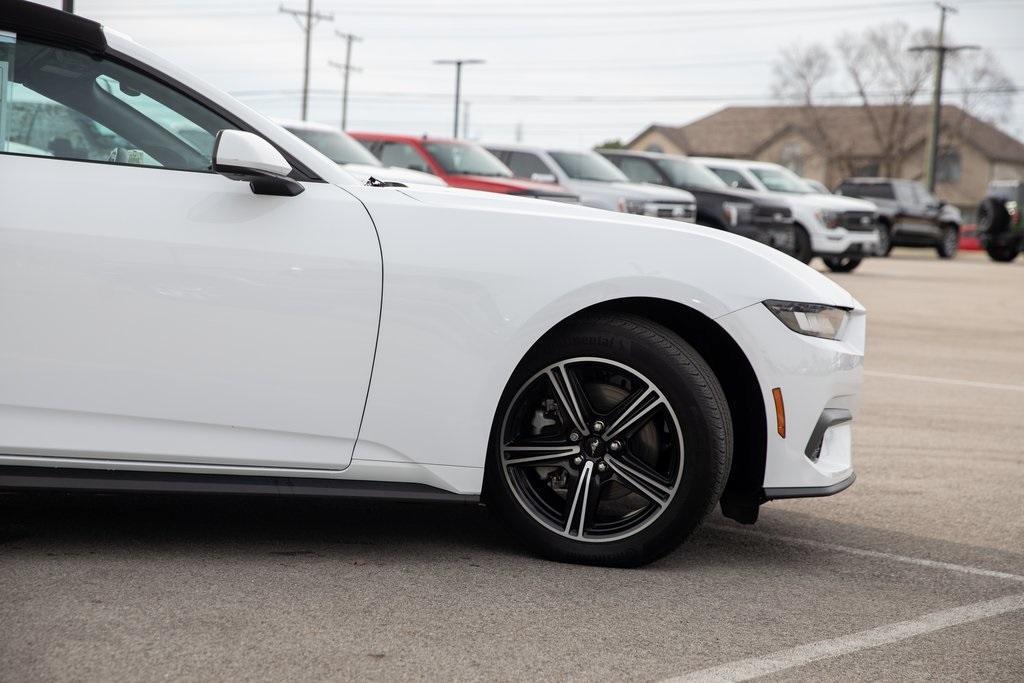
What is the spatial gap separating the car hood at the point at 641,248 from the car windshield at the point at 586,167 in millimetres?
15634

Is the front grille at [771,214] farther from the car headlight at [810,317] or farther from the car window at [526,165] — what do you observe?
the car headlight at [810,317]

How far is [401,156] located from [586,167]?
330cm

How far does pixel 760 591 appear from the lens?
3.85 meters

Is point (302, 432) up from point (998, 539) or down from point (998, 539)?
up

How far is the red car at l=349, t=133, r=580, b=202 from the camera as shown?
17.6m

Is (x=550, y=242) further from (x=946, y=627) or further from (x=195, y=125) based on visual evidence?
(x=946, y=627)

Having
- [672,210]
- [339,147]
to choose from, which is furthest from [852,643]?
[672,210]

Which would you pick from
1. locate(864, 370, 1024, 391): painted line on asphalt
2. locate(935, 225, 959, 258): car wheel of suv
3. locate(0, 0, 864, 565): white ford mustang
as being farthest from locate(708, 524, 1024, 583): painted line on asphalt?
locate(935, 225, 959, 258): car wheel of suv

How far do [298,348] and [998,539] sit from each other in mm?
2684

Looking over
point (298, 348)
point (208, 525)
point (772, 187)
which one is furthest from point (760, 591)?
point (772, 187)

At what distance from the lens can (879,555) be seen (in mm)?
4340

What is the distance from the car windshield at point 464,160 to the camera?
17.9 metres

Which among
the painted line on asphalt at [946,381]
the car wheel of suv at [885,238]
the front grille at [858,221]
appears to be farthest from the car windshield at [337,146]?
the car wheel of suv at [885,238]

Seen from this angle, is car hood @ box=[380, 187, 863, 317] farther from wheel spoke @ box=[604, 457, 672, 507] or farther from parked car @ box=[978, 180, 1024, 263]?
parked car @ box=[978, 180, 1024, 263]
